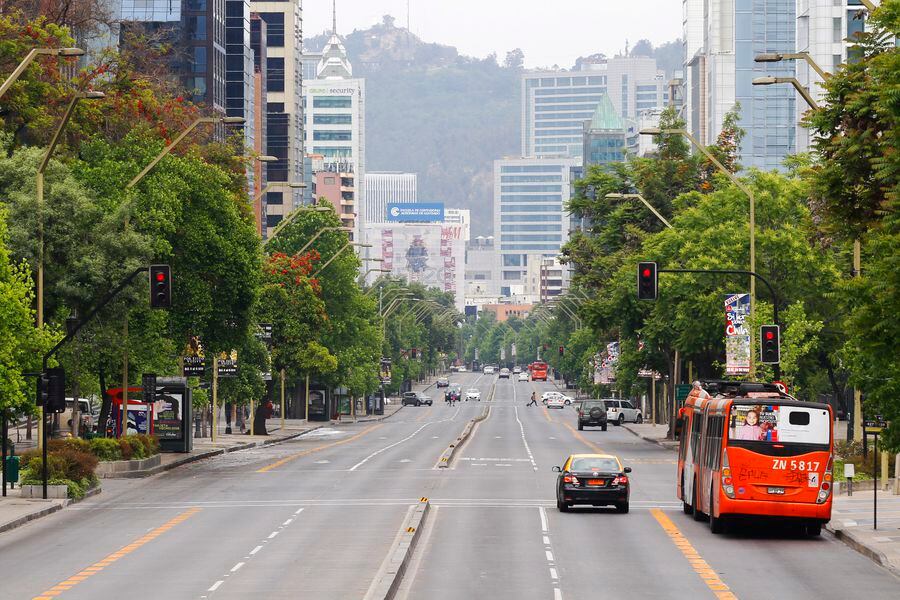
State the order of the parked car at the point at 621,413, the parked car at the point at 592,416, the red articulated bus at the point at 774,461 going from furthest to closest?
the parked car at the point at 621,413 < the parked car at the point at 592,416 < the red articulated bus at the point at 774,461

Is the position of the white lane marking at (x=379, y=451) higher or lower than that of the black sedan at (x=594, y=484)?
lower

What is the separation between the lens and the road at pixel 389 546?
25.5m

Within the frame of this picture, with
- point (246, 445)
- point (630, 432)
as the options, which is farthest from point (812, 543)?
point (630, 432)

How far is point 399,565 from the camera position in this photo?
2623 centimetres

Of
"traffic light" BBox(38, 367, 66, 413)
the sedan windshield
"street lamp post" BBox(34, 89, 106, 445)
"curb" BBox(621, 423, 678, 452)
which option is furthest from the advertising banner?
"curb" BBox(621, 423, 678, 452)

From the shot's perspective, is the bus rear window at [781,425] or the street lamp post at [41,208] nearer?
the bus rear window at [781,425]

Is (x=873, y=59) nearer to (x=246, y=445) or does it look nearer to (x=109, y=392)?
(x=109, y=392)

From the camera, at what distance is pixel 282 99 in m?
194

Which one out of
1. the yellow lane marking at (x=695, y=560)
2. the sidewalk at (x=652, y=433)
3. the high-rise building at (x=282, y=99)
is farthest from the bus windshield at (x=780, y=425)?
the high-rise building at (x=282, y=99)

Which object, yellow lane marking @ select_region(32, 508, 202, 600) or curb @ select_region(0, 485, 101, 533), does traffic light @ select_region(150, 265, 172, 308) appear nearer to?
yellow lane marking @ select_region(32, 508, 202, 600)

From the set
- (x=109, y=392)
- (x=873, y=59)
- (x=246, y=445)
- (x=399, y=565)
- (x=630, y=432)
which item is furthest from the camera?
(x=630, y=432)

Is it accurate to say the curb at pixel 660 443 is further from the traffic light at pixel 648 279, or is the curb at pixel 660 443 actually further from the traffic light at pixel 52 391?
the traffic light at pixel 52 391

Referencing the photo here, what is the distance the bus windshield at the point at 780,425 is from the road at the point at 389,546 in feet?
7.09

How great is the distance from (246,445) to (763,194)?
97.3ft
